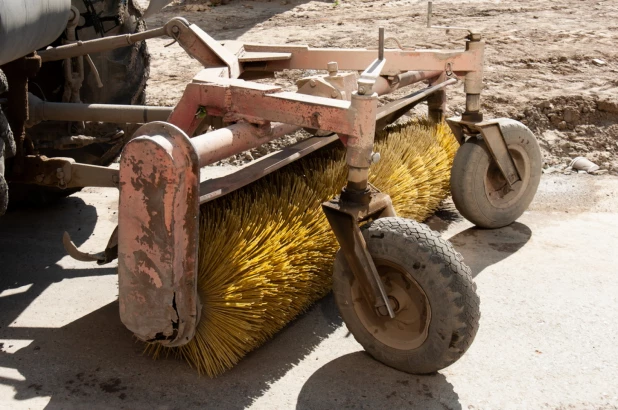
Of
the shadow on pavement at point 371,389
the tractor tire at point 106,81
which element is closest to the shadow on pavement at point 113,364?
the shadow on pavement at point 371,389

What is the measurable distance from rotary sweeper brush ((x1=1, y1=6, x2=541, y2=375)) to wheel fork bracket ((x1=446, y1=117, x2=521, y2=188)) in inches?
18.4

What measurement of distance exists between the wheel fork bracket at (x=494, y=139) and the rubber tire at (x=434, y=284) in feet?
3.81

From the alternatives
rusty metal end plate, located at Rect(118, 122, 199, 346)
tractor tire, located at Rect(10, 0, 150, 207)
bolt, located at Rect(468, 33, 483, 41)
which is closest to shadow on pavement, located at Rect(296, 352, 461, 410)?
rusty metal end plate, located at Rect(118, 122, 199, 346)

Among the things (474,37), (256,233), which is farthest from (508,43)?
(256,233)

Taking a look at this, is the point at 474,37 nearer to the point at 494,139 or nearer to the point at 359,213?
the point at 494,139

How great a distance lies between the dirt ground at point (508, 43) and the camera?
4.77 metres

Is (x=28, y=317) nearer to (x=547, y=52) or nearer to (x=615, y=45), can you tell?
(x=547, y=52)

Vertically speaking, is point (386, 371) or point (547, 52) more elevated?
point (547, 52)

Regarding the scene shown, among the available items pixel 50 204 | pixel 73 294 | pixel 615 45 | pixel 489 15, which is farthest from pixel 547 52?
pixel 73 294

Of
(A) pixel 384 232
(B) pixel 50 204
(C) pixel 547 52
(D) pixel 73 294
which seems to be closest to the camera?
(A) pixel 384 232

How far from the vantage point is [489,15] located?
23.4 feet

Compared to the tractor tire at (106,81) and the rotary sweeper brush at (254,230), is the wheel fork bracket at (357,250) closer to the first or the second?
the rotary sweeper brush at (254,230)

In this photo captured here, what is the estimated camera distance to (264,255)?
257 centimetres

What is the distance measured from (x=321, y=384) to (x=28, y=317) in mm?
1141
